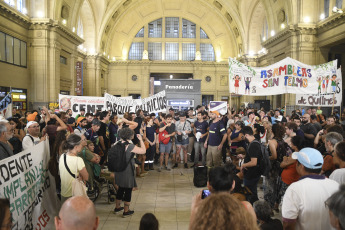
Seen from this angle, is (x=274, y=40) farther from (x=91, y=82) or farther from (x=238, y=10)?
(x=91, y=82)

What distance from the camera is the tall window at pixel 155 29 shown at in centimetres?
3781

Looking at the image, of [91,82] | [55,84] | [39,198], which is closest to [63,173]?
[39,198]

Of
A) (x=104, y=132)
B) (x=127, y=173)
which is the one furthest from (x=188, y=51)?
(x=127, y=173)

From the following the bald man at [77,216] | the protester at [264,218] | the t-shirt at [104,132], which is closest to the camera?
the bald man at [77,216]

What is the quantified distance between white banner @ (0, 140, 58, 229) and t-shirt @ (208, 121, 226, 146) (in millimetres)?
5719

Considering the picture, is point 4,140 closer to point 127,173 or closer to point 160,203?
point 127,173

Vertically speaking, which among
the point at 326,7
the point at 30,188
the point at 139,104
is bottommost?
the point at 30,188

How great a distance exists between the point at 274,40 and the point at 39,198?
74.9 feet

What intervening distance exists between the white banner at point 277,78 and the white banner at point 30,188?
8.07 meters

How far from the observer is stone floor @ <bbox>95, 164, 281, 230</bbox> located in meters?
5.83

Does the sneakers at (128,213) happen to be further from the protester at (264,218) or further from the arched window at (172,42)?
the arched window at (172,42)

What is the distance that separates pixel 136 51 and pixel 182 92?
20.6 m

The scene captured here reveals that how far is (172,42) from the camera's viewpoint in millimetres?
37781

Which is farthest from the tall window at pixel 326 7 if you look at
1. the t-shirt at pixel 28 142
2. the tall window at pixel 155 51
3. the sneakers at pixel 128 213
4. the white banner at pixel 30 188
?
the tall window at pixel 155 51
